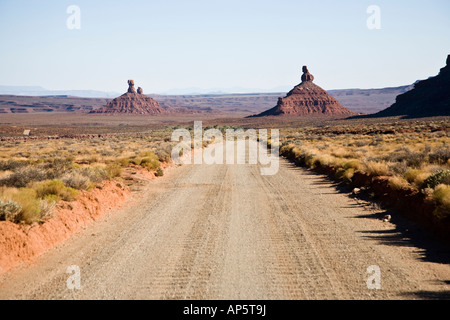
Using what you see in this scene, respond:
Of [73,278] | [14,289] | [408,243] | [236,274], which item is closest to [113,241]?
[73,278]

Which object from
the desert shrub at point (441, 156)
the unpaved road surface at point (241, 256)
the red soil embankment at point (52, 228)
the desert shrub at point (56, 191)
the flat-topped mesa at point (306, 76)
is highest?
the flat-topped mesa at point (306, 76)

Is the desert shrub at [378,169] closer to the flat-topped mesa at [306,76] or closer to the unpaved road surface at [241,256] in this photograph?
the unpaved road surface at [241,256]

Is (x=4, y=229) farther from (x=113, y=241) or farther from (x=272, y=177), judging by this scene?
(x=272, y=177)

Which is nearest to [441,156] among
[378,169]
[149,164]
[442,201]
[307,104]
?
[378,169]

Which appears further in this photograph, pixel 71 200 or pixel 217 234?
pixel 71 200

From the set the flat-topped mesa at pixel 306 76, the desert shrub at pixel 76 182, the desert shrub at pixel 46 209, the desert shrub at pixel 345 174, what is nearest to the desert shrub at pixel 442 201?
the desert shrub at pixel 345 174

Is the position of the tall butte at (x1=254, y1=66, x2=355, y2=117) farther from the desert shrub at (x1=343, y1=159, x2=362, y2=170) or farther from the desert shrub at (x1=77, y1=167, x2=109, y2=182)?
the desert shrub at (x1=77, y1=167, x2=109, y2=182)

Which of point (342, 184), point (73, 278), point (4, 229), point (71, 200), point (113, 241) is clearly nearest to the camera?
point (73, 278)
